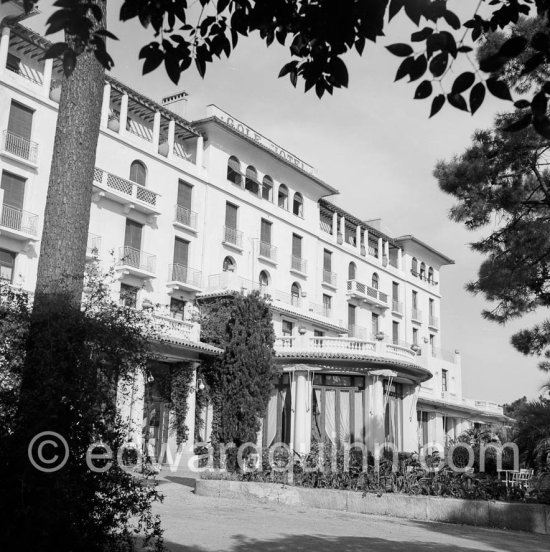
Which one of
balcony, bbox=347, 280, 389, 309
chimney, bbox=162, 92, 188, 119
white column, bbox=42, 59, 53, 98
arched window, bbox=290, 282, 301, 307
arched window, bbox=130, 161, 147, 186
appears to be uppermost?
chimney, bbox=162, 92, 188, 119

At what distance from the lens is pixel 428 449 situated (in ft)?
117

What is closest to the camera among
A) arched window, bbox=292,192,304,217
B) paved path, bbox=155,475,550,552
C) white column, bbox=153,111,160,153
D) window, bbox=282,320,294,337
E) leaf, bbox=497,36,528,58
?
leaf, bbox=497,36,528,58

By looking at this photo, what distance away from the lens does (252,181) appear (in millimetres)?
36031

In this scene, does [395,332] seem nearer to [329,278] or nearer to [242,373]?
[329,278]

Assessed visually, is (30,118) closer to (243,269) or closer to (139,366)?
(243,269)

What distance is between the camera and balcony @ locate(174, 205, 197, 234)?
3167 centimetres

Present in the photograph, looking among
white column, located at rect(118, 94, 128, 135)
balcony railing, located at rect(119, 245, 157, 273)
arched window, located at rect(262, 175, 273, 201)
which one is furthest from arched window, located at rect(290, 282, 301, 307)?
white column, located at rect(118, 94, 128, 135)

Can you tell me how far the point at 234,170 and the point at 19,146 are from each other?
11651 millimetres

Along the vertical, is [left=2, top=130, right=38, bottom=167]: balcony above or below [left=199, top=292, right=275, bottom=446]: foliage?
above

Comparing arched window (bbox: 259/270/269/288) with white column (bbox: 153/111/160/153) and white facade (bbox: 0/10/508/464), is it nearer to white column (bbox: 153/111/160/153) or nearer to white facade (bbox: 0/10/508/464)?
white facade (bbox: 0/10/508/464)

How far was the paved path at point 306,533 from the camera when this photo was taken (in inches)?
388

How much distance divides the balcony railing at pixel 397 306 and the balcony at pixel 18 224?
2746 cm

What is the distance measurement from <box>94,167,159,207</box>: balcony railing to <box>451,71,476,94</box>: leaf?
24.6 metres

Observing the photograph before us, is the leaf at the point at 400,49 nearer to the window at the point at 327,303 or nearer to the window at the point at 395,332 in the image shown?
the window at the point at 327,303
